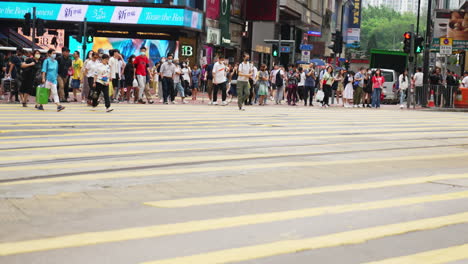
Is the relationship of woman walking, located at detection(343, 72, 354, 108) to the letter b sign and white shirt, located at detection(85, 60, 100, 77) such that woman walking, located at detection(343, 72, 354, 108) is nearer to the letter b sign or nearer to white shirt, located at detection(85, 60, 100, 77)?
the letter b sign

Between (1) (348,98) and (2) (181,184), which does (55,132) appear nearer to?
(2) (181,184)

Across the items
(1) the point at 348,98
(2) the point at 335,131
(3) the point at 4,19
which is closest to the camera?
(2) the point at 335,131

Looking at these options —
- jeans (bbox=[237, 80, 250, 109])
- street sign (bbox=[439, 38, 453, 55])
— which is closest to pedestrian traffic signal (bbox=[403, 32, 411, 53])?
street sign (bbox=[439, 38, 453, 55])

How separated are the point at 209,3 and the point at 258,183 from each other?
40.0 metres

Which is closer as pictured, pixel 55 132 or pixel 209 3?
pixel 55 132

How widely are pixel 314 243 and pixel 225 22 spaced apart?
4523 centimetres

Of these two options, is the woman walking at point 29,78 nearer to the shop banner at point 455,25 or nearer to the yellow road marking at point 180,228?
the yellow road marking at point 180,228

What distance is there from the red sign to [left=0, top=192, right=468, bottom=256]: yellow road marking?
4068cm

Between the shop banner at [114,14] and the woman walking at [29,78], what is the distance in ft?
73.8

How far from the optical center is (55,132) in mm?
14727

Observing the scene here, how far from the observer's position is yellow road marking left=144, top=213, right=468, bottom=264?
5660 millimetres

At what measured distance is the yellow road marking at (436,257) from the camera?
19.1 ft

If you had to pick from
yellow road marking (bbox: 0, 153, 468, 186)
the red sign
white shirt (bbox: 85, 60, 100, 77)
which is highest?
the red sign

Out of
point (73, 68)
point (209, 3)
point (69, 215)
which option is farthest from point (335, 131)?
point (209, 3)
